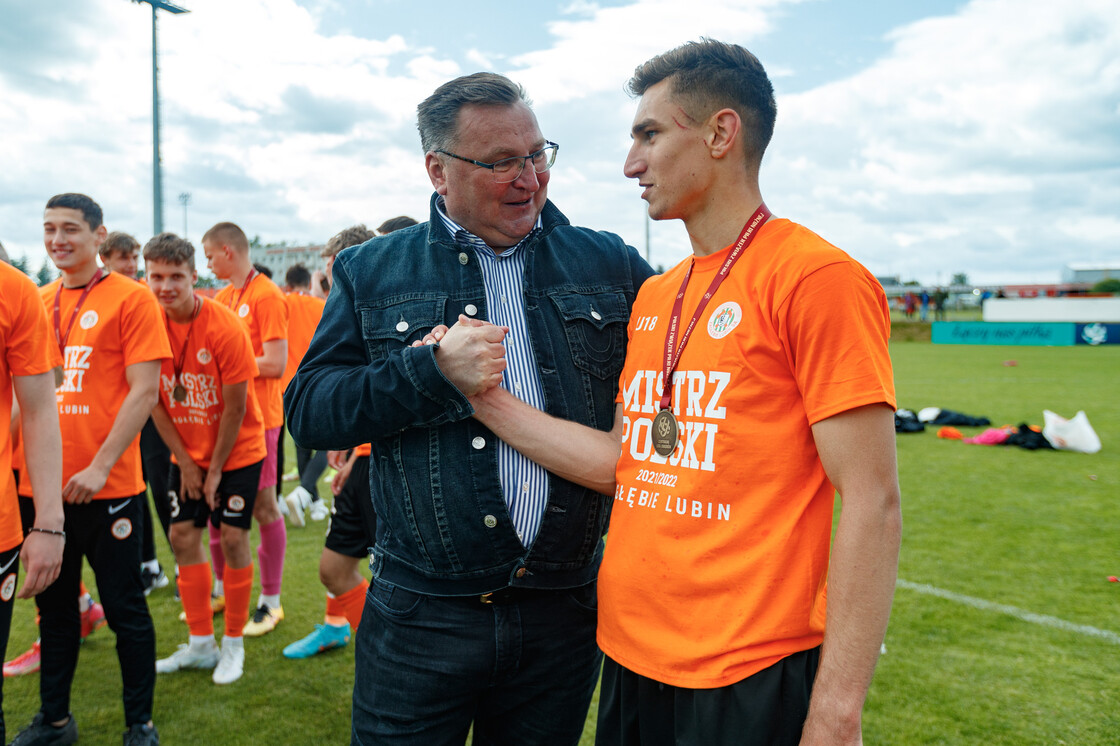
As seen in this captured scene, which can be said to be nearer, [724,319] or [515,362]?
[724,319]

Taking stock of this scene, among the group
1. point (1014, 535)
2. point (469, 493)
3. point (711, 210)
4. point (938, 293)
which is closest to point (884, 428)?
point (711, 210)

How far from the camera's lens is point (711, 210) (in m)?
1.79

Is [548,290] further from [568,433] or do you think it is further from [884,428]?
[884,428]

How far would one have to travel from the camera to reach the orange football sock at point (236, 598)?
433 cm

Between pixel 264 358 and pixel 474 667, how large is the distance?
4217 mm

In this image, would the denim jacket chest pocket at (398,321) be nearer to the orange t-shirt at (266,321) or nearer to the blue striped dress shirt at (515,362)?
the blue striped dress shirt at (515,362)

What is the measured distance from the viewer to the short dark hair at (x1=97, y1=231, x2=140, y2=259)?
4.90 metres

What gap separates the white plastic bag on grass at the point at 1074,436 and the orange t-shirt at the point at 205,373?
983 cm

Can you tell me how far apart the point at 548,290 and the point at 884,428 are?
1.04m

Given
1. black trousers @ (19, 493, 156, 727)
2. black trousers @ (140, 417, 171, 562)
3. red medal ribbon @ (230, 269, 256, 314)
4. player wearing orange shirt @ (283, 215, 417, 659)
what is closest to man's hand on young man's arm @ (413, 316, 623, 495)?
player wearing orange shirt @ (283, 215, 417, 659)

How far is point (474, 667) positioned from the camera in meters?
1.97

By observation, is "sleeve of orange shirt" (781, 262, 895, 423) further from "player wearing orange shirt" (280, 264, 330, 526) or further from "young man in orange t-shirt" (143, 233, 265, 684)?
"player wearing orange shirt" (280, 264, 330, 526)

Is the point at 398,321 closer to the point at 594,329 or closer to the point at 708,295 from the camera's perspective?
the point at 594,329

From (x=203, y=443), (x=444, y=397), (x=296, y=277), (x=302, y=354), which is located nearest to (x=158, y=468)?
(x=203, y=443)
